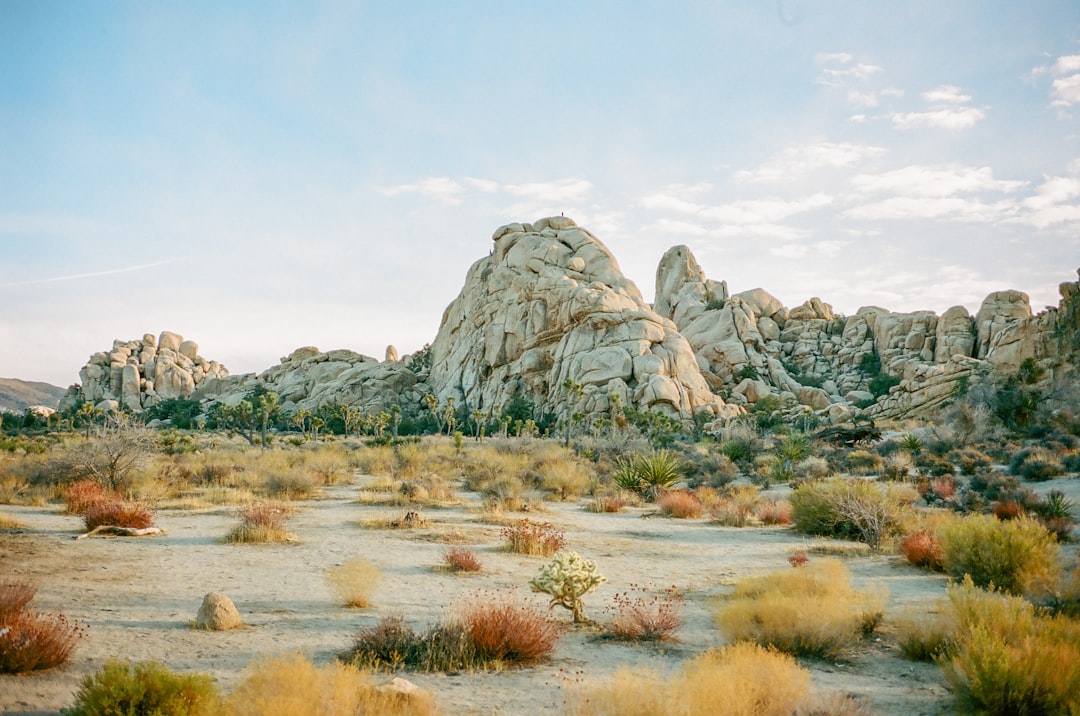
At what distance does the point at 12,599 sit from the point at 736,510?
15983mm

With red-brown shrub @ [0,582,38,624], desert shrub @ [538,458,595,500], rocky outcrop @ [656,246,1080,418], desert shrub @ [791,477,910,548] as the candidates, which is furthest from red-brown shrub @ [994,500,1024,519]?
rocky outcrop @ [656,246,1080,418]

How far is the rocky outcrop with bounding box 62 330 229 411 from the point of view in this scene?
123250 millimetres

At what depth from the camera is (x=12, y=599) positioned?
713 cm

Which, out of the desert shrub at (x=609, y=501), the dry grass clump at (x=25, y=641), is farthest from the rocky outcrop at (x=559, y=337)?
the dry grass clump at (x=25, y=641)

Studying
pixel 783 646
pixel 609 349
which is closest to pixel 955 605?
pixel 783 646

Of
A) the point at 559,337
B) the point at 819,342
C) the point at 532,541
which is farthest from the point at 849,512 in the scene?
the point at 819,342

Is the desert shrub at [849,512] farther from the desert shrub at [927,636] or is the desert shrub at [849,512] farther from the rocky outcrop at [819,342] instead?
the rocky outcrop at [819,342]

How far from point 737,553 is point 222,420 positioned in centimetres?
9099

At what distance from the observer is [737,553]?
14.7 meters

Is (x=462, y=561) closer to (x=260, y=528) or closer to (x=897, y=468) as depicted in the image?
(x=260, y=528)

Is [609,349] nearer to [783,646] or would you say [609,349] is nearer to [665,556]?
[665,556]

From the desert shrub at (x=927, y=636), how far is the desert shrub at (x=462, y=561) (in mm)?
6555

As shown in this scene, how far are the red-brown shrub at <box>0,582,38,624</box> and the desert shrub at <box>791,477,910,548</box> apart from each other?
14026 mm

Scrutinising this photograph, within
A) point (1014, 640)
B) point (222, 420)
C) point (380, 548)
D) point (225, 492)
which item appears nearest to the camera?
point (1014, 640)
